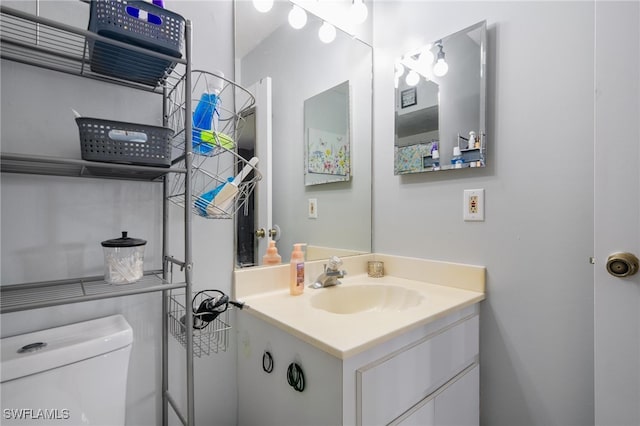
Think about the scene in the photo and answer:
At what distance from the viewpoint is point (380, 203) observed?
164 cm

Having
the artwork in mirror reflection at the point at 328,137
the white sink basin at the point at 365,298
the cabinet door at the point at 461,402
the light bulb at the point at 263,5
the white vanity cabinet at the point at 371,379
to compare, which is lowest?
the cabinet door at the point at 461,402

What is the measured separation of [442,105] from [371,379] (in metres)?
1.10

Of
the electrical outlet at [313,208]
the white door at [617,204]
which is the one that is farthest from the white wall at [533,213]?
the electrical outlet at [313,208]

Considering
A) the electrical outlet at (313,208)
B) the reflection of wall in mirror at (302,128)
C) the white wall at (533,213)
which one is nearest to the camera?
the white wall at (533,213)

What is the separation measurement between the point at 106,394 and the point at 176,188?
604mm

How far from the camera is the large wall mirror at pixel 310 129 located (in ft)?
4.12

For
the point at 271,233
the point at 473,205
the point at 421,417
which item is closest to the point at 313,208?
the point at 271,233

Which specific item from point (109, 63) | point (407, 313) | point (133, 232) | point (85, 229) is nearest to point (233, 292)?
point (133, 232)

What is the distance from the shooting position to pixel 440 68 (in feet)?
4.40

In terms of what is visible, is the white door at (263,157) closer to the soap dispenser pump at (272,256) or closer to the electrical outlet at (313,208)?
the soap dispenser pump at (272,256)

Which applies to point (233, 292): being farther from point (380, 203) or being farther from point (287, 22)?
point (287, 22)

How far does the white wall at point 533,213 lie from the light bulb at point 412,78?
18 cm

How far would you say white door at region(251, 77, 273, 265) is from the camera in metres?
1.28

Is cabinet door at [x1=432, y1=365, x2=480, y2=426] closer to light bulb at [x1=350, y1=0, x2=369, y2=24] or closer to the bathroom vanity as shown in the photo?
the bathroom vanity
